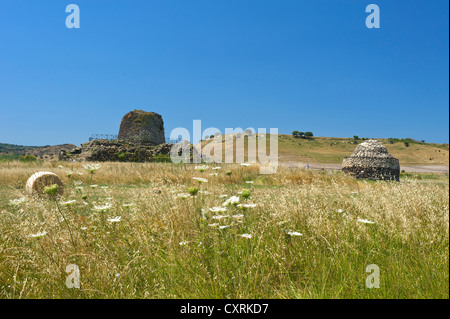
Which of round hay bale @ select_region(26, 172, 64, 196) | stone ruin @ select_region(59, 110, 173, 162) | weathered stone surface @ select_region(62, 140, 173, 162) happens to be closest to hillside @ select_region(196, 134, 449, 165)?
stone ruin @ select_region(59, 110, 173, 162)

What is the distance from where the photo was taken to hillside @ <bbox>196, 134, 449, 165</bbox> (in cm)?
5791

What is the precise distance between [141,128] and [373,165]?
98.8 ft

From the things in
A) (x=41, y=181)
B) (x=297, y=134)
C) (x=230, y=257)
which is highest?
(x=297, y=134)

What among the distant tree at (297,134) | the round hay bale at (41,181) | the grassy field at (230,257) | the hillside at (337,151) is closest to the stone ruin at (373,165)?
the grassy field at (230,257)

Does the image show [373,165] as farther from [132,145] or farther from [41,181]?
[132,145]

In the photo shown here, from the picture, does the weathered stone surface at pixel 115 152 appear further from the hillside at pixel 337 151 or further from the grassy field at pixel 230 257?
the hillside at pixel 337 151

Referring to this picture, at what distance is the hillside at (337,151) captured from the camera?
190ft

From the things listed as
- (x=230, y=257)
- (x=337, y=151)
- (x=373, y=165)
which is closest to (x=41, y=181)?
(x=230, y=257)

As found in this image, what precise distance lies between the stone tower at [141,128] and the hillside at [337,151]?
26224mm

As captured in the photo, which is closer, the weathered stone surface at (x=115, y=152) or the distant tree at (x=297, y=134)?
the weathered stone surface at (x=115, y=152)

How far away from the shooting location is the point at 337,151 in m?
70.6

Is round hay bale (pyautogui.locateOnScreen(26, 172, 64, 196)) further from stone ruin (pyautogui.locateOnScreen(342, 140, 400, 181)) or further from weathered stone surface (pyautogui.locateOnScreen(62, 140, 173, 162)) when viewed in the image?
weathered stone surface (pyautogui.locateOnScreen(62, 140, 173, 162))
